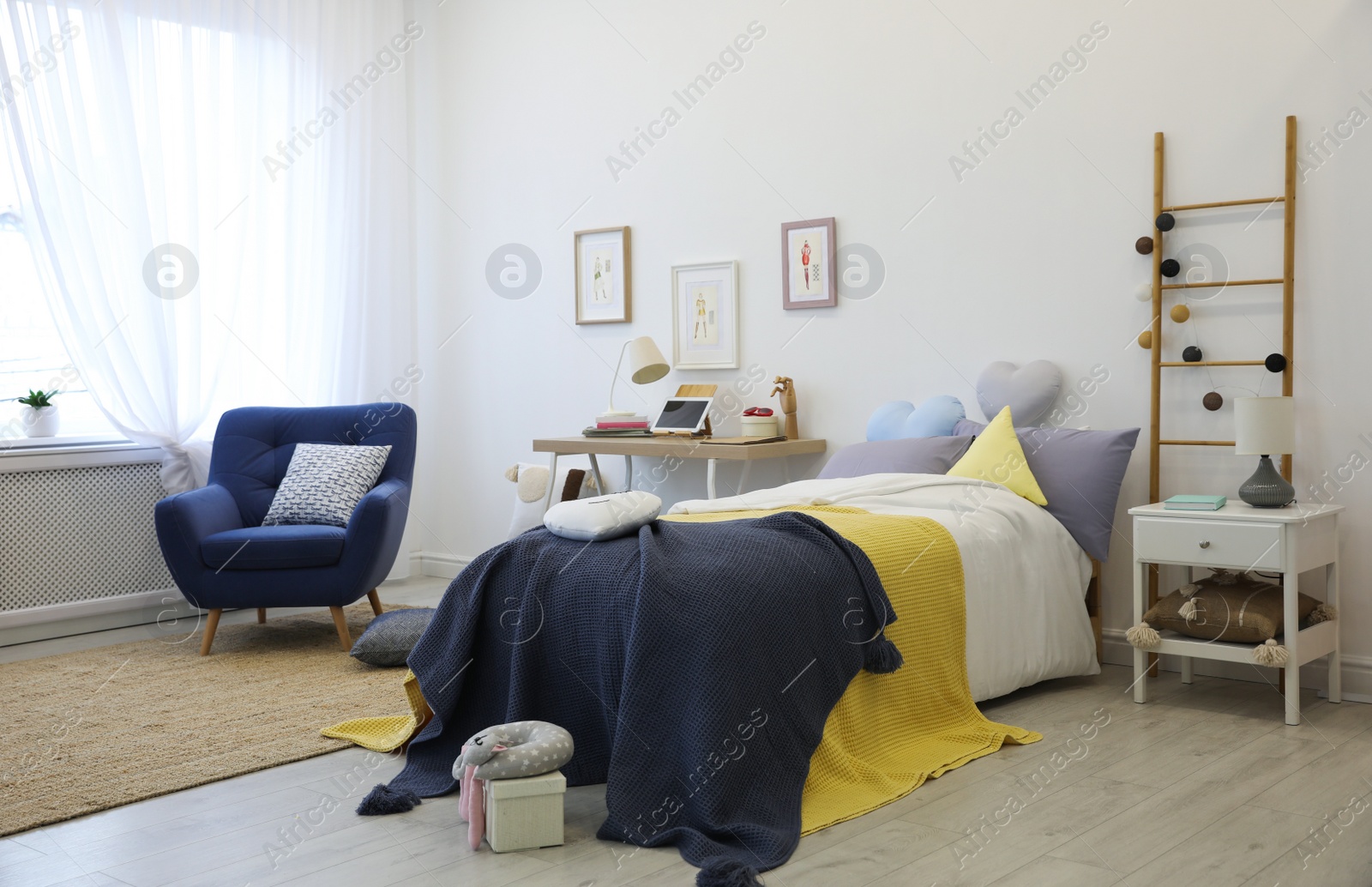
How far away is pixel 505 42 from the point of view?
5.69 m

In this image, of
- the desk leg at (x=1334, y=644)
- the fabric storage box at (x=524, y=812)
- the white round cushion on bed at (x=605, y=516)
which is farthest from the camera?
the desk leg at (x=1334, y=644)

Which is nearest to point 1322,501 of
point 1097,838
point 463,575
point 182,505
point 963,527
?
point 963,527

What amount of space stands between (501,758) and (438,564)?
388 cm

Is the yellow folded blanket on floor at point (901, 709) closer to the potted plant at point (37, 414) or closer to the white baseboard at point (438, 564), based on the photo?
the potted plant at point (37, 414)

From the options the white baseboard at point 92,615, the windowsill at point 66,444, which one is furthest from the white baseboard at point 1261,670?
the windowsill at point 66,444

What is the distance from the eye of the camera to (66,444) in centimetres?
482

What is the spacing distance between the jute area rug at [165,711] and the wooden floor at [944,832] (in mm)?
131

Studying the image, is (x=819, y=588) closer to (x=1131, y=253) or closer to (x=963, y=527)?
(x=963, y=527)

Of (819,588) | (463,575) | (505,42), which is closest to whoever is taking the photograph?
(819,588)

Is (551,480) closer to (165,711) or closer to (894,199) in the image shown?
(894,199)

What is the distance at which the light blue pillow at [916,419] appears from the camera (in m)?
4.00

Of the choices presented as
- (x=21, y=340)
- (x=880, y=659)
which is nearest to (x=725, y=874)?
(x=880, y=659)

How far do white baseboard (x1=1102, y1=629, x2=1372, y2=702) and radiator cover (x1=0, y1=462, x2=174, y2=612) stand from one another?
3945 mm

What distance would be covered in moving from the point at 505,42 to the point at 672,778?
14.4ft
